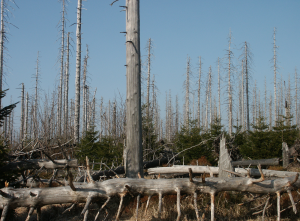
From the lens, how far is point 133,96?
5891 mm

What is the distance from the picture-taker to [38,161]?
545 cm

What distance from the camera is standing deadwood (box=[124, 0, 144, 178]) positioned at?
565cm

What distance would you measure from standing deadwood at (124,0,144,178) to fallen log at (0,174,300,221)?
1.03 m

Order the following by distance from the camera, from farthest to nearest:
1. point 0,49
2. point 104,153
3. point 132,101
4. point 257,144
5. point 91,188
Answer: point 0,49 → point 257,144 → point 104,153 → point 132,101 → point 91,188

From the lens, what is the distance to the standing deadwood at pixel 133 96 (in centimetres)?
565

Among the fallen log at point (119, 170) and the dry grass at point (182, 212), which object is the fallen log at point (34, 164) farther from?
the fallen log at point (119, 170)

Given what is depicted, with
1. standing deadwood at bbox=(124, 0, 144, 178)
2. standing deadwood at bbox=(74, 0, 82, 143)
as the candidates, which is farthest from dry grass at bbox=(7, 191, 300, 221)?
standing deadwood at bbox=(74, 0, 82, 143)

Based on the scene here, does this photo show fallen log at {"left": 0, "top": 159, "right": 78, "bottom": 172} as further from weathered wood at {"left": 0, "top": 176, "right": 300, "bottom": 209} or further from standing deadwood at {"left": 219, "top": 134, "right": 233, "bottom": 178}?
standing deadwood at {"left": 219, "top": 134, "right": 233, "bottom": 178}

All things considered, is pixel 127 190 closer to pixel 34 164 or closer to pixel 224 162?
pixel 34 164

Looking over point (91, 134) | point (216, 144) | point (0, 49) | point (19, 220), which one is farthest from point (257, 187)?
point (0, 49)

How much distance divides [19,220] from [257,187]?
17.4 ft

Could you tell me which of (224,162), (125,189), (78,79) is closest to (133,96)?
(125,189)

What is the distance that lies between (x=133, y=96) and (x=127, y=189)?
235 cm

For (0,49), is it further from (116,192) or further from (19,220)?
(116,192)
